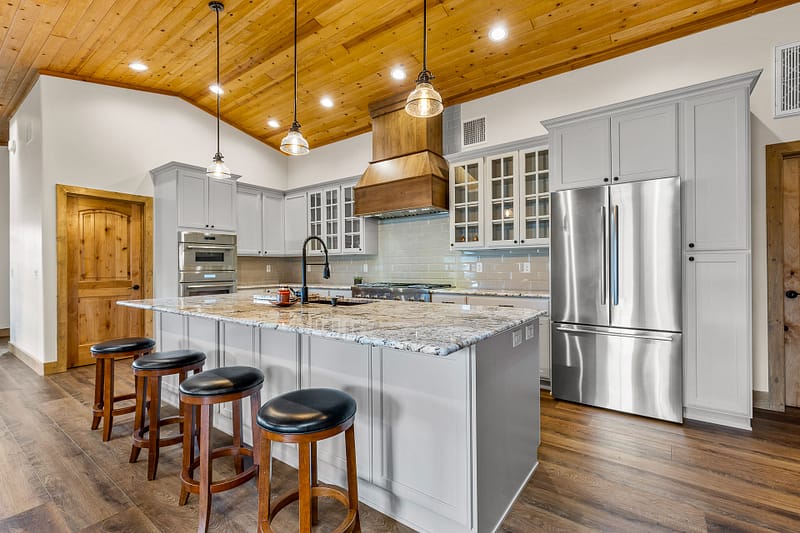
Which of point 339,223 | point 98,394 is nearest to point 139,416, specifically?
point 98,394

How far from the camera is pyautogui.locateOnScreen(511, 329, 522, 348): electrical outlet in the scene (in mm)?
1882

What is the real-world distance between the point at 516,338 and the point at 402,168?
3.12 m

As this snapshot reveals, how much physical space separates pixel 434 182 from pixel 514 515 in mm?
3307

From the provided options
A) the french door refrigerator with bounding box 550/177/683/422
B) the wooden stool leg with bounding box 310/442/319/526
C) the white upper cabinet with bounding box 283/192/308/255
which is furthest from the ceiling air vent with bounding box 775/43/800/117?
the white upper cabinet with bounding box 283/192/308/255

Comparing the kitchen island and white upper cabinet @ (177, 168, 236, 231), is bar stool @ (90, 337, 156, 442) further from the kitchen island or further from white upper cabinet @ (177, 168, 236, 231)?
white upper cabinet @ (177, 168, 236, 231)

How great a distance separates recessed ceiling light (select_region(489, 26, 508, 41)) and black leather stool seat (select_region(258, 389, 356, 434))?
344 centimetres

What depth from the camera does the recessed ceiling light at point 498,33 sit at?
3.43 m

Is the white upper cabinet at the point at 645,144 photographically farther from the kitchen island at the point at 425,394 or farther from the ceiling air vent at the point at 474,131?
the kitchen island at the point at 425,394

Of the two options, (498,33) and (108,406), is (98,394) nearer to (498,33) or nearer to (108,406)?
(108,406)

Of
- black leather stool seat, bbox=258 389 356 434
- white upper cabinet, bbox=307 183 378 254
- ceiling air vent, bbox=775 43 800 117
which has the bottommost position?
black leather stool seat, bbox=258 389 356 434

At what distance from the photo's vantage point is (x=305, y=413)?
1414 mm

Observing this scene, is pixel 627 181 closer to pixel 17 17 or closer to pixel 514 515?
pixel 514 515

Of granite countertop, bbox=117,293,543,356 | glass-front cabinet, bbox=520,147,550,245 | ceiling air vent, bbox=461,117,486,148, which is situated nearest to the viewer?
granite countertop, bbox=117,293,543,356

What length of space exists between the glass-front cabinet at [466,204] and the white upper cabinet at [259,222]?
3181mm
